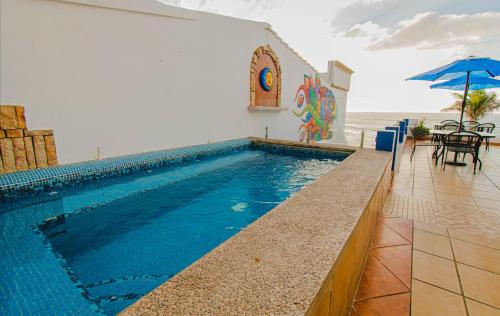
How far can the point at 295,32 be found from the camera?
10.6 meters

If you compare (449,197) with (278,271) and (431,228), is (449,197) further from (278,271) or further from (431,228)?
(278,271)

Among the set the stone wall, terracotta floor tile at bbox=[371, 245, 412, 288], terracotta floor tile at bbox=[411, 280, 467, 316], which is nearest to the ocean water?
terracotta floor tile at bbox=[371, 245, 412, 288]

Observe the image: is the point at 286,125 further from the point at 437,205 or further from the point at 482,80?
the point at 437,205

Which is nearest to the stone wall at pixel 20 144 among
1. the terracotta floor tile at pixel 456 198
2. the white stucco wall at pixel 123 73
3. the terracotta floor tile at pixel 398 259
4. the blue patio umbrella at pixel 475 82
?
the white stucco wall at pixel 123 73

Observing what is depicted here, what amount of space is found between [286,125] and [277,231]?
825 cm

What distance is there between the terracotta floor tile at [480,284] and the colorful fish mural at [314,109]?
8259mm

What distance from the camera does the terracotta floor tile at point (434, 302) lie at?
143 centimetres

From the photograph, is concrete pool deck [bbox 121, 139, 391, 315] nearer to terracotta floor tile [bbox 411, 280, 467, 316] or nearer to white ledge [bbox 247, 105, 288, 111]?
terracotta floor tile [bbox 411, 280, 467, 316]

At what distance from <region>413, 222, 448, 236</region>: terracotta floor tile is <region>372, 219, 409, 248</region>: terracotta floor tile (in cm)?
34

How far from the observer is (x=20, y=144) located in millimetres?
3520

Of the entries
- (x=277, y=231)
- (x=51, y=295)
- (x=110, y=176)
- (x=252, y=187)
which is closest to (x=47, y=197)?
(x=110, y=176)

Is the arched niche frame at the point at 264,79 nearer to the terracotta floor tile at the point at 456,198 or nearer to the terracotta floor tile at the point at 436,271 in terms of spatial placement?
the terracotta floor tile at the point at 456,198

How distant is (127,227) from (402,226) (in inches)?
119

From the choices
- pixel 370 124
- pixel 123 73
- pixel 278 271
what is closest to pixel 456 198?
pixel 278 271
